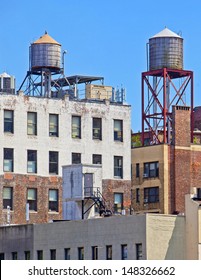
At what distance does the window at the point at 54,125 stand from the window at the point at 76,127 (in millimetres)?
2136

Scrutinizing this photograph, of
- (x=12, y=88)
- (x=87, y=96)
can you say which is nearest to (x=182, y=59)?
(x=87, y=96)

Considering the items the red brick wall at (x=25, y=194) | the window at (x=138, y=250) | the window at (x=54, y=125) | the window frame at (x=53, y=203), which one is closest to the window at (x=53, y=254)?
the window at (x=138, y=250)

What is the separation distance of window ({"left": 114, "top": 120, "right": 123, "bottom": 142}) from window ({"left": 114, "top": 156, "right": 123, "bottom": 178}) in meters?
2.04

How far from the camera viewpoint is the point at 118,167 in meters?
118

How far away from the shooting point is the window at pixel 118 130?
118m

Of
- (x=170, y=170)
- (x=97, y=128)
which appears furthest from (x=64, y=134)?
(x=170, y=170)

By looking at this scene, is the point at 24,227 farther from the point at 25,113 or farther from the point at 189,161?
the point at 189,161

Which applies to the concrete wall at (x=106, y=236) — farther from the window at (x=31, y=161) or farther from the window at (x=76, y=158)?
the window at (x=76, y=158)

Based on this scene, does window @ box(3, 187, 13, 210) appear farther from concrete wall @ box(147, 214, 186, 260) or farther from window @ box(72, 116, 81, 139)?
concrete wall @ box(147, 214, 186, 260)

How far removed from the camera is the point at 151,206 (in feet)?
402

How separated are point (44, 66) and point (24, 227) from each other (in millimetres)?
39569

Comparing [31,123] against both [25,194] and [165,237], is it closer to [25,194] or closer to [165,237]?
[25,194]

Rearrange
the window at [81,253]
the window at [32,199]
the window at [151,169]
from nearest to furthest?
1. the window at [81,253]
2. the window at [32,199]
3. the window at [151,169]
